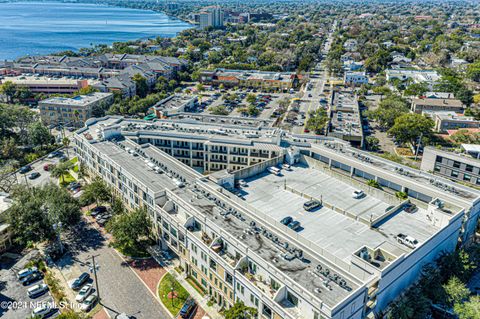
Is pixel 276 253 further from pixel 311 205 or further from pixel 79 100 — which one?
pixel 79 100

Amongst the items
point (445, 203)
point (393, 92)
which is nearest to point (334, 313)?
point (445, 203)

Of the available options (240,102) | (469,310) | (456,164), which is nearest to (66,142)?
(240,102)

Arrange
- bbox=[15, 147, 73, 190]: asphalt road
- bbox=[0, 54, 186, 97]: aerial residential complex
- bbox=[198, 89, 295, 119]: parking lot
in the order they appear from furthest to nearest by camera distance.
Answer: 1. bbox=[0, 54, 186, 97]: aerial residential complex
2. bbox=[198, 89, 295, 119]: parking lot
3. bbox=[15, 147, 73, 190]: asphalt road

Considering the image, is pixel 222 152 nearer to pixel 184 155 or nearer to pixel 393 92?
pixel 184 155

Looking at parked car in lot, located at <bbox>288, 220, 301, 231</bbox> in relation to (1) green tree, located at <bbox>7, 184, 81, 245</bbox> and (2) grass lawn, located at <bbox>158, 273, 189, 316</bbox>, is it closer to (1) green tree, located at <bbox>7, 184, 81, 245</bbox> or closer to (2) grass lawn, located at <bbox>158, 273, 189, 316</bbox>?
(2) grass lawn, located at <bbox>158, 273, 189, 316</bbox>

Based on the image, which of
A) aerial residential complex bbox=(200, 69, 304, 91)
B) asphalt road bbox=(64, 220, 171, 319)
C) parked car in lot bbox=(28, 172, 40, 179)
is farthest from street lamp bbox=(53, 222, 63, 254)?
aerial residential complex bbox=(200, 69, 304, 91)

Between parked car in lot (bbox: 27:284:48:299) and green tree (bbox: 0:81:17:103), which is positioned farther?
green tree (bbox: 0:81:17:103)
